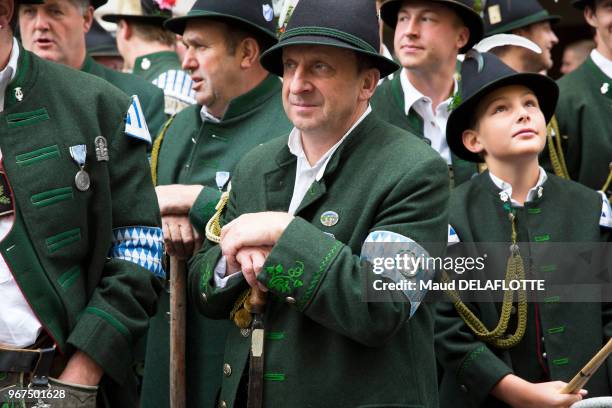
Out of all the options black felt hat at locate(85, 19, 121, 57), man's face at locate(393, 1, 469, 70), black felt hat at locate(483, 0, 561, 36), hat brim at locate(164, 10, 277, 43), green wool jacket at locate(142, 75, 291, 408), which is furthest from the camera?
black felt hat at locate(85, 19, 121, 57)

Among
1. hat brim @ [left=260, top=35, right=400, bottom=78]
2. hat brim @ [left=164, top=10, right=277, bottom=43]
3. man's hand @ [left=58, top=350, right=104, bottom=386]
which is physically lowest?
man's hand @ [left=58, top=350, right=104, bottom=386]

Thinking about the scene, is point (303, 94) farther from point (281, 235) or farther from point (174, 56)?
point (174, 56)

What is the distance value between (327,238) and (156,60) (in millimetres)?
3438

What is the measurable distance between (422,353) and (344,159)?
0.73 metres

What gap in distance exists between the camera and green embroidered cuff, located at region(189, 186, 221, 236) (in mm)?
4668

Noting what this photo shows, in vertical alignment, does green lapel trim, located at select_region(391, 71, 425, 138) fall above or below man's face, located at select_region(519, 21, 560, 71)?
below

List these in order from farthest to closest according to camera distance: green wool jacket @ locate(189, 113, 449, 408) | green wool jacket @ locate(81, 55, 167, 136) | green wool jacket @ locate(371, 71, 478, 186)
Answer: green wool jacket @ locate(81, 55, 167, 136)
green wool jacket @ locate(371, 71, 478, 186)
green wool jacket @ locate(189, 113, 449, 408)

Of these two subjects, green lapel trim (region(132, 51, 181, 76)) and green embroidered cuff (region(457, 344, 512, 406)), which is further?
green lapel trim (region(132, 51, 181, 76))

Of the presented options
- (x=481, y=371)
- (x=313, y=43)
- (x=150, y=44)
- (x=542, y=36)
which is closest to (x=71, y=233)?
(x=313, y=43)

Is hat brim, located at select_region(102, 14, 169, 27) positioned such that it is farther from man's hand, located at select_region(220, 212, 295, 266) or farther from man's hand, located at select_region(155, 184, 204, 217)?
man's hand, located at select_region(220, 212, 295, 266)

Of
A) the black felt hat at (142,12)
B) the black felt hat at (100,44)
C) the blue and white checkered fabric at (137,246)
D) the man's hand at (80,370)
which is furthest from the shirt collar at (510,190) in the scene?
the black felt hat at (100,44)

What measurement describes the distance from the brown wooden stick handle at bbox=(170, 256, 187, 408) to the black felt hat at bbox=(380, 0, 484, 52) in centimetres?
185

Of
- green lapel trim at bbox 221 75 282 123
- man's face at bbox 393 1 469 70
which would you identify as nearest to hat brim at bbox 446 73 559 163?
man's face at bbox 393 1 469 70

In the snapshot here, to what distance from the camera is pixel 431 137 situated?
18.0ft
